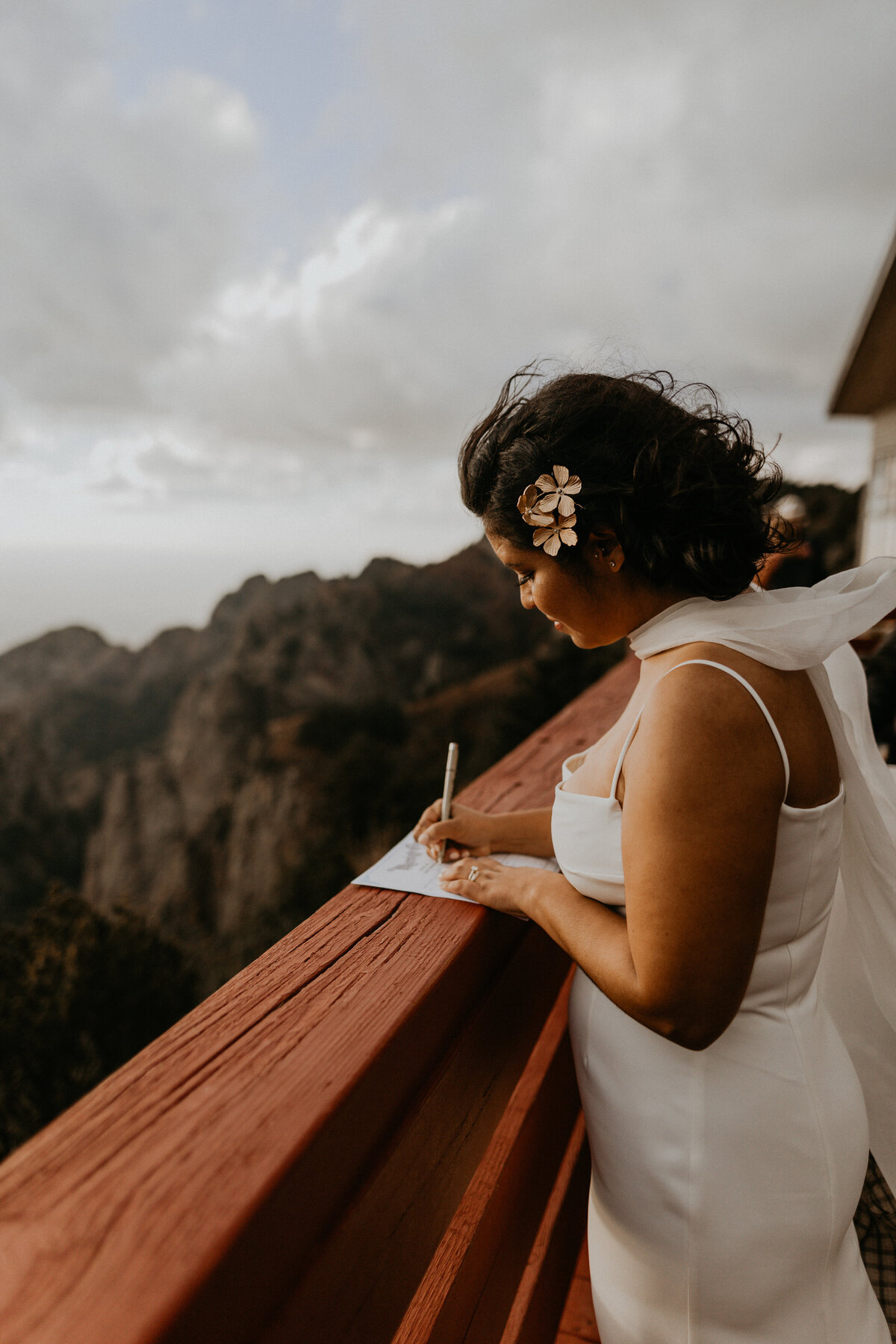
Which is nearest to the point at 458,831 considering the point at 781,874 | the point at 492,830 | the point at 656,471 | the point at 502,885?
the point at 492,830

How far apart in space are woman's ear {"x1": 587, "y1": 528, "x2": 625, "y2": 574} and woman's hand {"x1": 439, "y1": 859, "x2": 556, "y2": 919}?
1.48 ft

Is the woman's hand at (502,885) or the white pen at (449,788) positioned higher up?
the white pen at (449,788)

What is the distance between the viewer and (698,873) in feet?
2.46

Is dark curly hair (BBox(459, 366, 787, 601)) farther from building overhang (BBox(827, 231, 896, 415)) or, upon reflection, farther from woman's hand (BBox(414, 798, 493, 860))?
building overhang (BBox(827, 231, 896, 415))

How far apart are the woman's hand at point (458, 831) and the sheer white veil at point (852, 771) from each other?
0.42 m

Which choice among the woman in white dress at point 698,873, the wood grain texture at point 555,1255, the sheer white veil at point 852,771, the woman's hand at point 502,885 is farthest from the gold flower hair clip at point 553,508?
the wood grain texture at point 555,1255

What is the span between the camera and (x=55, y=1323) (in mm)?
339

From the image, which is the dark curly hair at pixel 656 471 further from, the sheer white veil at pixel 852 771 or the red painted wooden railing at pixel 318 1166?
the red painted wooden railing at pixel 318 1166

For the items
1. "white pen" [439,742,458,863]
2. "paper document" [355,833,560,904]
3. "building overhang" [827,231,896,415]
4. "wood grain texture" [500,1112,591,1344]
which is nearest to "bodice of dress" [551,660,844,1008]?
"paper document" [355,833,560,904]

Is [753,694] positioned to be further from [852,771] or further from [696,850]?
[852,771]

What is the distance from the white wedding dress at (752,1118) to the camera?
0.88 meters

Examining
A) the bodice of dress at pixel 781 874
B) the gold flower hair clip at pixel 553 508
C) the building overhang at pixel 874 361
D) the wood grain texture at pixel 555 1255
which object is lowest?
the wood grain texture at pixel 555 1255

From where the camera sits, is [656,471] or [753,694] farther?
[656,471]

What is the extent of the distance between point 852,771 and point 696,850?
0.42m
